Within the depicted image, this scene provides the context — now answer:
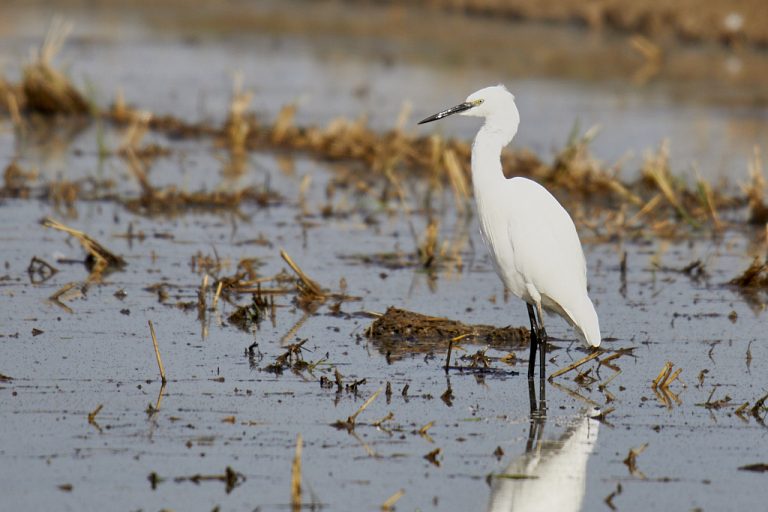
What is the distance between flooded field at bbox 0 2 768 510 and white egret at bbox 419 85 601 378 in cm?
34

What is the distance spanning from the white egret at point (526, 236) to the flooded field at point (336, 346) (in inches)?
13.4

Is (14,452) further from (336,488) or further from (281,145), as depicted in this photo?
(281,145)

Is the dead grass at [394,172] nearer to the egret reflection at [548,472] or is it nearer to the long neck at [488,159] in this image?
the long neck at [488,159]

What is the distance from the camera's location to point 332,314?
8508mm

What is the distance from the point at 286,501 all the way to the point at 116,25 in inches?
995

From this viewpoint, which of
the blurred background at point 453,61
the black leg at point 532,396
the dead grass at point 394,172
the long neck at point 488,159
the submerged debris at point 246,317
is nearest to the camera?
the black leg at point 532,396

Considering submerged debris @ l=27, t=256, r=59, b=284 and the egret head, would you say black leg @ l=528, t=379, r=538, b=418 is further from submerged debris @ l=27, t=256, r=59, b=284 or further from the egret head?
submerged debris @ l=27, t=256, r=59, b=284

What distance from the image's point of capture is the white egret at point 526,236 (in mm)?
7109

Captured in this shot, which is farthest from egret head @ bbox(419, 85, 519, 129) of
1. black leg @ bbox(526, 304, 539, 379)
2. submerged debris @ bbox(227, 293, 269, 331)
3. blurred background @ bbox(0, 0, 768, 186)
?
blurred background @ bbox(0, 0, 768, 186)

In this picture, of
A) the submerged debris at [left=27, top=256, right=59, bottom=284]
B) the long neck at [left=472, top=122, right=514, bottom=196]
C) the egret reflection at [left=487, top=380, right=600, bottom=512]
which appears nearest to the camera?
the egret reflection at [left=487, top=380, right=600, bottom=512]

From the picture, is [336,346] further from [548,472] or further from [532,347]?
[548,472]

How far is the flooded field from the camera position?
217 inches

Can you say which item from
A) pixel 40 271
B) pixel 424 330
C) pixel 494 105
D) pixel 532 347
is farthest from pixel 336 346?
pixel 40 271

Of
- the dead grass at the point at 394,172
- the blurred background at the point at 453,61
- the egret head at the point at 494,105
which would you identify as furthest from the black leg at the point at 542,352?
the blurred background at the point at 453,61
